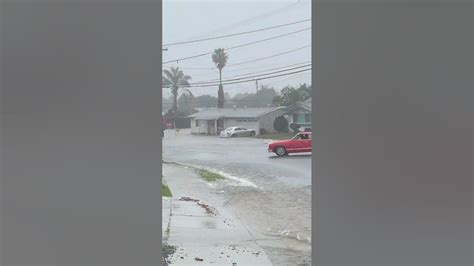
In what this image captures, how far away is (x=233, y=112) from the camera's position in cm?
336

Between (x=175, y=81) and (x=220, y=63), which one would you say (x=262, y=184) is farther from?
(x=175, y=81)

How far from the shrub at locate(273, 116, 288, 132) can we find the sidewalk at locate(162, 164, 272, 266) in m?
0.97

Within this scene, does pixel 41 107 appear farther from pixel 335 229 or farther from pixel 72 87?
pixel 335 229

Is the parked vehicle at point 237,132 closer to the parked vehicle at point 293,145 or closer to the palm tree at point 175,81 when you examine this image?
the parked vehicle at point 293,145

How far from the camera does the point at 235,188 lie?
5016 millimetres

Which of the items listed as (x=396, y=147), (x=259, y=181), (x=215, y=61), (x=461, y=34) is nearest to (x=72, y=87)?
(x=396, y=147)

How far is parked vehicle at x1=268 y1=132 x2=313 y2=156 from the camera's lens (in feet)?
10.0

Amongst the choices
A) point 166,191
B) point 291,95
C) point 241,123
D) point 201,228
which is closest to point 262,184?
point 166,191

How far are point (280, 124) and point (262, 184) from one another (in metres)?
1.58

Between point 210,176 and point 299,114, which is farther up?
point 299,114

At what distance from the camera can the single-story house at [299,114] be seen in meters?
3.17

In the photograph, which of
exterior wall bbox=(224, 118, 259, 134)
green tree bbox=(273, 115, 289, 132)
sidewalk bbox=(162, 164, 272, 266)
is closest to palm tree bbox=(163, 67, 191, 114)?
exterior wall bbox=(224, 118, 259, 134)

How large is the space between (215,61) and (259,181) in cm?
192

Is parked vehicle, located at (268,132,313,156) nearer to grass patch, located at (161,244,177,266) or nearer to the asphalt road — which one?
A: the asphalt road
